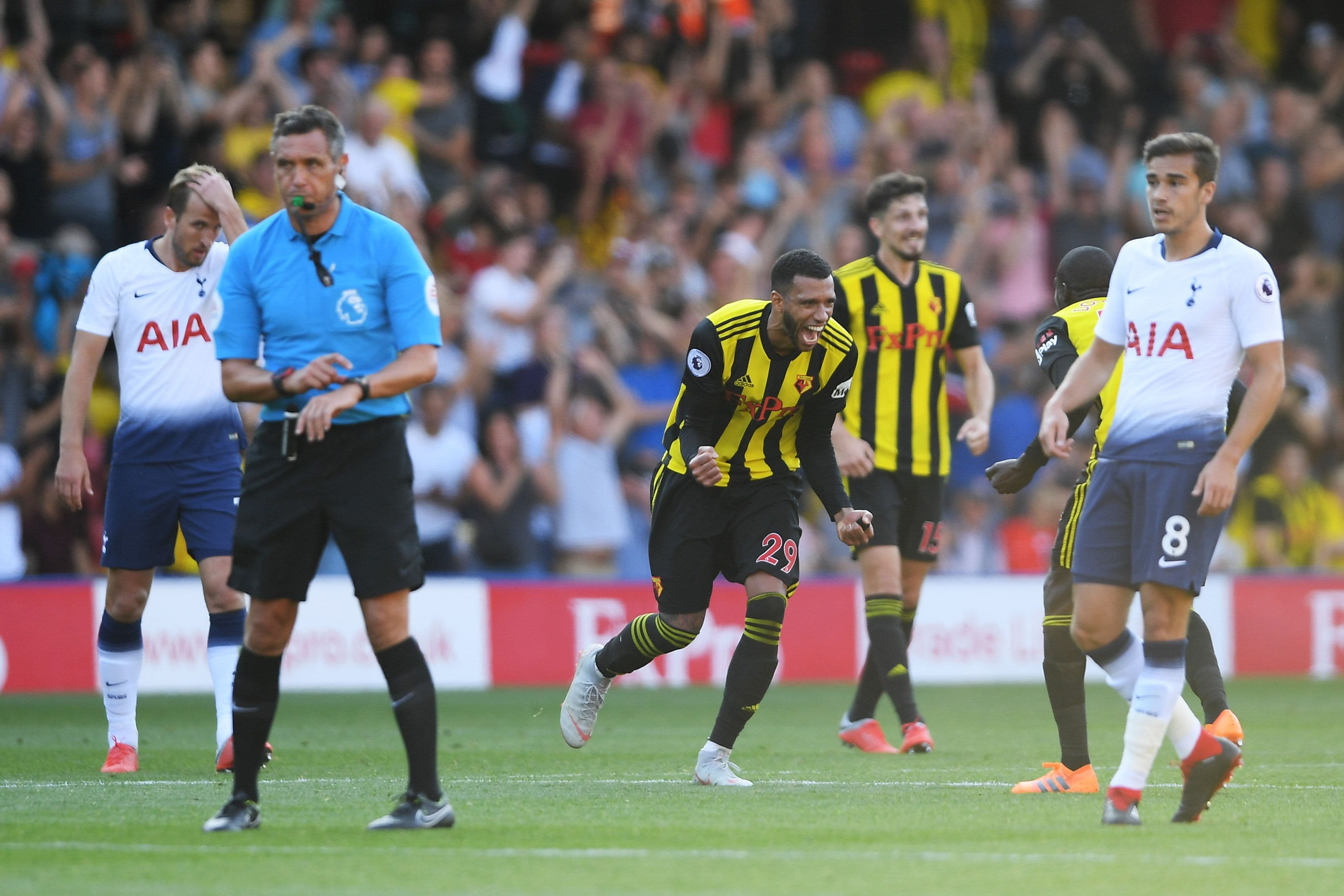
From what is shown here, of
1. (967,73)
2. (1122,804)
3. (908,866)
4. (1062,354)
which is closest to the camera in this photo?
(908,866)

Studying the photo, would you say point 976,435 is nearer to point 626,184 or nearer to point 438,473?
point 438,473

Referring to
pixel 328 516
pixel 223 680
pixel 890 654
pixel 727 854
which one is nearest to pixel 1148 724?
pixel 727 854

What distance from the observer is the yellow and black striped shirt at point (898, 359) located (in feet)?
32.6

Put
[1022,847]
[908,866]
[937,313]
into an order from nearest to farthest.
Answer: [908,866]
[1022,847]
[937,313]

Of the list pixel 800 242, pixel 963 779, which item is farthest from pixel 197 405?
pixel 800 242

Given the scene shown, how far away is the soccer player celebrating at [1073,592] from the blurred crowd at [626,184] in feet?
19.5

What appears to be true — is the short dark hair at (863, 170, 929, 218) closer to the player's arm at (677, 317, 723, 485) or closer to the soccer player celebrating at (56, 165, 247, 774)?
the player's arm at (677, 317, 723, 485)

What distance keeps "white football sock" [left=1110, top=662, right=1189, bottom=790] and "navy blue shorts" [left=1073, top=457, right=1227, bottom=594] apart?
1.06 feet

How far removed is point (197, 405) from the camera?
8578mm

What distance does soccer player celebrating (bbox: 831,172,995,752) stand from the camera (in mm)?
9766

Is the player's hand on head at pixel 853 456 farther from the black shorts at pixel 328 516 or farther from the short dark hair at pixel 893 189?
the black shorts at pixel 328 516

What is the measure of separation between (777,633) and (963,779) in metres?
1.05

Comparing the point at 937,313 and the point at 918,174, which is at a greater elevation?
the point at 918,174

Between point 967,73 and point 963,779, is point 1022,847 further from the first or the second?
point 967,73
